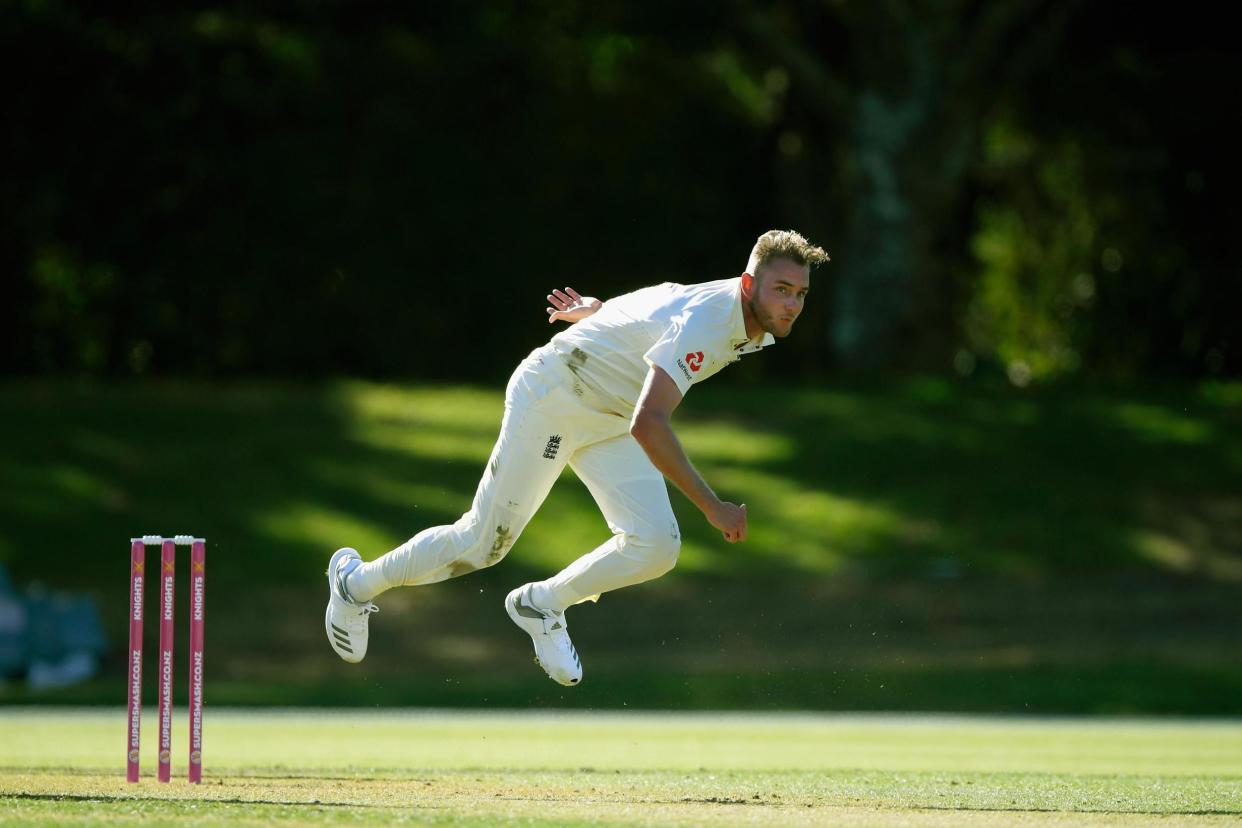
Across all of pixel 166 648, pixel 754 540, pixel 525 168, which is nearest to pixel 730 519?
pixel 166 648

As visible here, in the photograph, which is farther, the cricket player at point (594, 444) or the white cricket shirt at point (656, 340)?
the cricket player at point (594, 444)

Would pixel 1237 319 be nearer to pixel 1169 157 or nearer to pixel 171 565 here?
pixel 1169 157

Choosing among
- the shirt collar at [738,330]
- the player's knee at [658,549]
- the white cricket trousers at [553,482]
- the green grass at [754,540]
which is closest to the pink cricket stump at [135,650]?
the white cricket trousers at [553,482]

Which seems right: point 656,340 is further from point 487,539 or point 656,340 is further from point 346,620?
point 346,620

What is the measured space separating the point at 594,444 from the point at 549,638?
0.75 metres

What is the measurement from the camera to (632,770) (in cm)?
802

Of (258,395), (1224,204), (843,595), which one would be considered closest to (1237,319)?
(1224,204)

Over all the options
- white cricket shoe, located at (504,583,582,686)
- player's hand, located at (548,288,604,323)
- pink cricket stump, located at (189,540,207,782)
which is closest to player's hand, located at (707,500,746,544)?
white cricket shoe, located at (504,583,582,686)

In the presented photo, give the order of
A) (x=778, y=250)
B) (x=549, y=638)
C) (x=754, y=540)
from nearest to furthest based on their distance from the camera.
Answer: (x=778, y=250), (x=549, y=638), (x=754, y=540)

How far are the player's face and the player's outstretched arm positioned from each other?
442mm

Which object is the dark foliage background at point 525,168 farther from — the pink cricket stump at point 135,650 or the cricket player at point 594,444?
the pink cricket stump at point 135,650

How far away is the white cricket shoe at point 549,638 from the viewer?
7012 millimetres

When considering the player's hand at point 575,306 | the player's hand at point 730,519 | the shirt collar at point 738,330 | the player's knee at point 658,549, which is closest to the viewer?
the player's hand at point 730,519

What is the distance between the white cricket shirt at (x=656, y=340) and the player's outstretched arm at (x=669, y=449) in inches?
2.4
